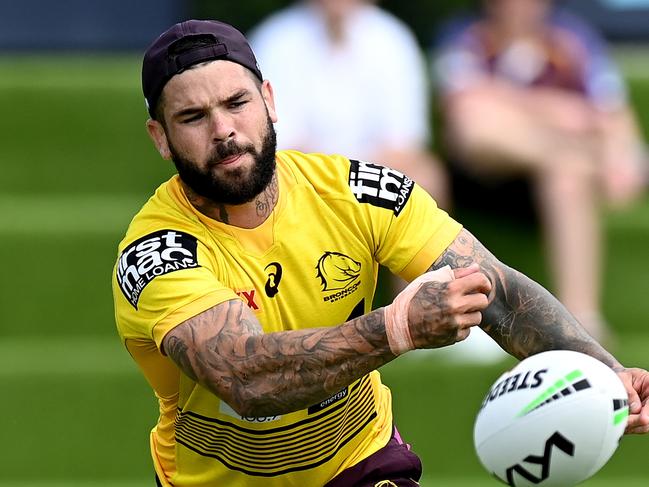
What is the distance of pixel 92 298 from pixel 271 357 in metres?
4.51

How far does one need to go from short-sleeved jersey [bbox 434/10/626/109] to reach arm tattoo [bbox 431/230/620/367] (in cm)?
372

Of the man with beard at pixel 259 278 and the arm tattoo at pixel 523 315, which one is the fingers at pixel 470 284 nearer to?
the man with beard at pixel 259 278

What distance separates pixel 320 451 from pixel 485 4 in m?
4.46

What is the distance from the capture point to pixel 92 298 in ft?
27.3

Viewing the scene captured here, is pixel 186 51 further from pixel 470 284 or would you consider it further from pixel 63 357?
pixel 63 357

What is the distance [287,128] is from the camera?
26.1ft

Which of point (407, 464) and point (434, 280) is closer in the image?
point (434, 280)

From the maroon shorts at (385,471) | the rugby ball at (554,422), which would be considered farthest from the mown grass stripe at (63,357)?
the rugby ball at (554,422)

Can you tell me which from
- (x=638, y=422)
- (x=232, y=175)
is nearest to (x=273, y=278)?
(x=232, y=175)

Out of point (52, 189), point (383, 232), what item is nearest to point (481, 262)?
point (383, 232)

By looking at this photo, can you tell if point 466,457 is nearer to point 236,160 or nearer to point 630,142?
point 630,142

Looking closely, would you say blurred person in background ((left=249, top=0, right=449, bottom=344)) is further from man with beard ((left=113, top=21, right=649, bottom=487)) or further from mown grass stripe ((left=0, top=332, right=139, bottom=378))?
man with beard ((left=113, top=21, right=649, bottom=487))

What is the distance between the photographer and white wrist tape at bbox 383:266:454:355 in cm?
383

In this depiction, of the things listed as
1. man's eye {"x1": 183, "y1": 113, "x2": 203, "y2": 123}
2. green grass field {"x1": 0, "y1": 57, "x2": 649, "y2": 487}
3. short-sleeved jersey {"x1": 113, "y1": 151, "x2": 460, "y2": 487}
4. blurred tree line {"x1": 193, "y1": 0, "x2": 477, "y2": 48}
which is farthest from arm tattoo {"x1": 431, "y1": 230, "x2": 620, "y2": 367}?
blurred tree line {"x1": 193, "y1": 0, "x2": 477, "y2": 48}
